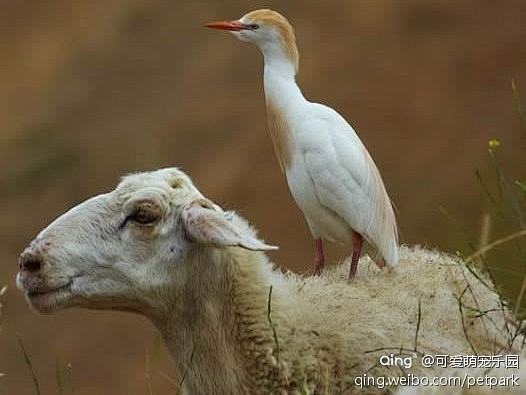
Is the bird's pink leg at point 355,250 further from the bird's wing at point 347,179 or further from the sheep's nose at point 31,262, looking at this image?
the sheep's nose at point 31,262

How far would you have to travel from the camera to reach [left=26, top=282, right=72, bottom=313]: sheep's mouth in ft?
22.8

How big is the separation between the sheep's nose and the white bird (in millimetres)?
1713

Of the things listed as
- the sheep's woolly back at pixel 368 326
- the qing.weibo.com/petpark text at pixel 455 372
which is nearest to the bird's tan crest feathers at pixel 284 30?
the sheep's woolly back at pixel 368 326

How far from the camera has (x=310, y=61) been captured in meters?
25.6

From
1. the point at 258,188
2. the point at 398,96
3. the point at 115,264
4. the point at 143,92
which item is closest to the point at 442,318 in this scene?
the point at 115,264

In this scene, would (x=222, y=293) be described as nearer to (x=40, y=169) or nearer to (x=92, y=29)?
(x=40, y=169)

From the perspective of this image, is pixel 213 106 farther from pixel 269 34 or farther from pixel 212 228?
pixel 212 228

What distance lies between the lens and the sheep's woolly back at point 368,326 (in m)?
7.01

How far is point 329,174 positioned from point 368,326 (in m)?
1.35

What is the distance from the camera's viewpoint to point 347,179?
27.6 feet

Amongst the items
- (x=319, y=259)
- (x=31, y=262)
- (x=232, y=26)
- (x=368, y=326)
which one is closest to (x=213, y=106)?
Answer: (x=232, y=26)

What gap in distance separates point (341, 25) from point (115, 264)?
765 inches

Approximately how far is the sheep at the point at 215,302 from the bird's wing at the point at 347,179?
1040 mm

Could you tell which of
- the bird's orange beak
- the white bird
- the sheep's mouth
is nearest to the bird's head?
the bird's orange beak
